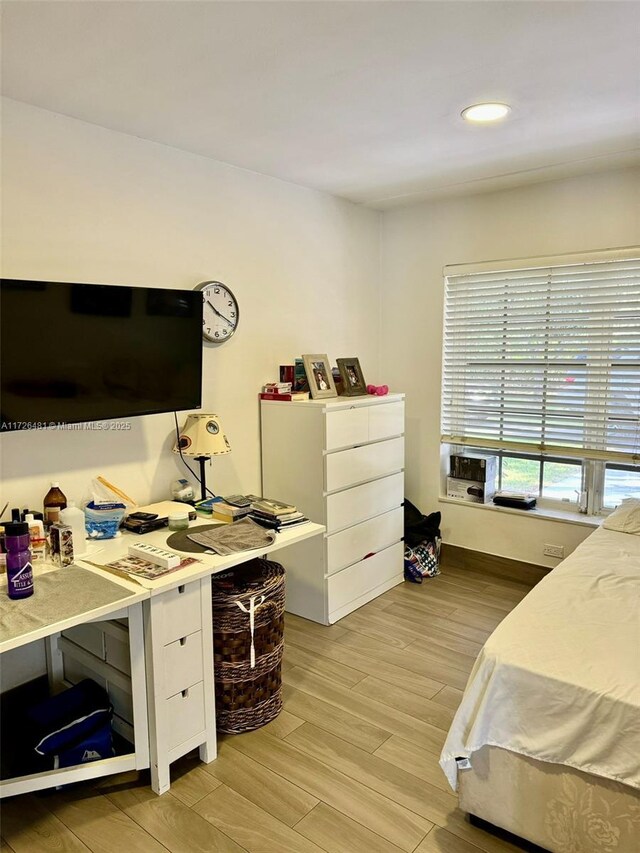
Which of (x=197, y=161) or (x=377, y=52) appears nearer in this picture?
(x=377, y=52)

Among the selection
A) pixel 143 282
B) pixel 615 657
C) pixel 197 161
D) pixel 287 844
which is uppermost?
pixel 197 161

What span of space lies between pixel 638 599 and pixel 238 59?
2313mm

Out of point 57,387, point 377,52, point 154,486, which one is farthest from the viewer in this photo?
point 154,486

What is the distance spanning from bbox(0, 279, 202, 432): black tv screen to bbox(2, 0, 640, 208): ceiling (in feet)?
2.39

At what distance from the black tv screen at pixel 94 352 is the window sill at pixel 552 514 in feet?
6.97

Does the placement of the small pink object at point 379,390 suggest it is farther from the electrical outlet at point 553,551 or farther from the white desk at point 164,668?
the white desk at point 164,668

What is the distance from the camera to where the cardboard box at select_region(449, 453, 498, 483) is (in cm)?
396

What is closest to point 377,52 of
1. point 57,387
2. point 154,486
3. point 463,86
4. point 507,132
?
point 463,86

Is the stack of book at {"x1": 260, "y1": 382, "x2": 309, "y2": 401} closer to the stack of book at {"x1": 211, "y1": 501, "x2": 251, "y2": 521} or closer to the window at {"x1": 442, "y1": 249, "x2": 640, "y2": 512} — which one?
the stack of book at {"x1": 211, "y1": 501, "x2": 251, "y2": 521}

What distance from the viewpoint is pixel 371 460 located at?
11.4 ft

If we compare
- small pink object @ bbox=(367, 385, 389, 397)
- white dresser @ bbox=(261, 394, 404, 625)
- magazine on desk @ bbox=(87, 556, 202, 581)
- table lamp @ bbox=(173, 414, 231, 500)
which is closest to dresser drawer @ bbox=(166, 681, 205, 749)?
magazine on desk @ bbox=(87, 556, 202, 581)

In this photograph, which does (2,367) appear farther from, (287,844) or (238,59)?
(287,844)

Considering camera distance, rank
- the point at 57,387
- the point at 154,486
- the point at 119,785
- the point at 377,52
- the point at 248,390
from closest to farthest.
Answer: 1. the point at 377,52
2. the point at 119,785
3. the point at 57,387
4. the point at 154,486
5. the point at 248,390

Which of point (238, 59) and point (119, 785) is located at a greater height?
point (238, 59)
